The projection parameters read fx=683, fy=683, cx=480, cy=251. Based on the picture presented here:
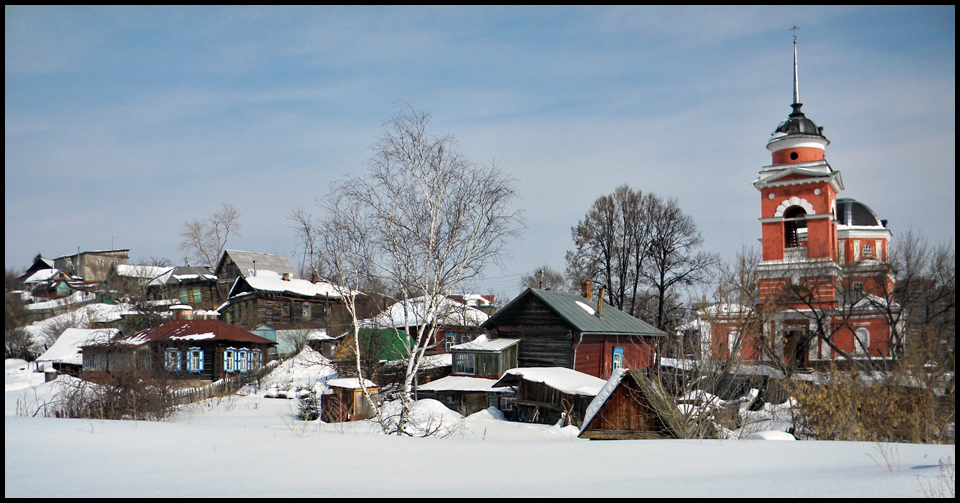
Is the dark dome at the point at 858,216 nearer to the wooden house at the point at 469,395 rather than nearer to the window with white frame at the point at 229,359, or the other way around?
the wooden house at the point at 469,395

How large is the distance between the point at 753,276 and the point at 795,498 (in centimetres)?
2744

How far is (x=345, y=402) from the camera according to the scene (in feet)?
75.5

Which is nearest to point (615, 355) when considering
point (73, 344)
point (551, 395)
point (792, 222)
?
point (551, 395)

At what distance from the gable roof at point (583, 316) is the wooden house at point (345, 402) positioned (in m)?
9.51

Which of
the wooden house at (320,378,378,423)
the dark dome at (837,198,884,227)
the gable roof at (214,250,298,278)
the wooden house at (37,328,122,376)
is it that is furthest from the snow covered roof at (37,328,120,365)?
the dark dome at (837,198,884,227)

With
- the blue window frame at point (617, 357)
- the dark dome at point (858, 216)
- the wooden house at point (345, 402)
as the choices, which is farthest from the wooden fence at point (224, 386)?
the dark dome at point (858, 216)

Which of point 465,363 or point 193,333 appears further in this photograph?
point 193,333

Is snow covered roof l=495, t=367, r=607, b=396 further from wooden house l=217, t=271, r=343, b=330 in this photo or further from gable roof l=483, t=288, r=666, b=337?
wooden house l=217, t=271, r=343, b=330

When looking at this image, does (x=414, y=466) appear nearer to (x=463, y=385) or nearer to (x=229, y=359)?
(x=463, y=385)

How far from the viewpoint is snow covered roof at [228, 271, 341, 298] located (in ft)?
163

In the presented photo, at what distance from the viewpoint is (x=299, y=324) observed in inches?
1969

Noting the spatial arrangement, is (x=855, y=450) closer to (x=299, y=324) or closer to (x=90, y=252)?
(x=299, y=324)

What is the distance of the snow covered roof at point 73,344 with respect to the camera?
129 ft

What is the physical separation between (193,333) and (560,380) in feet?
68.6
